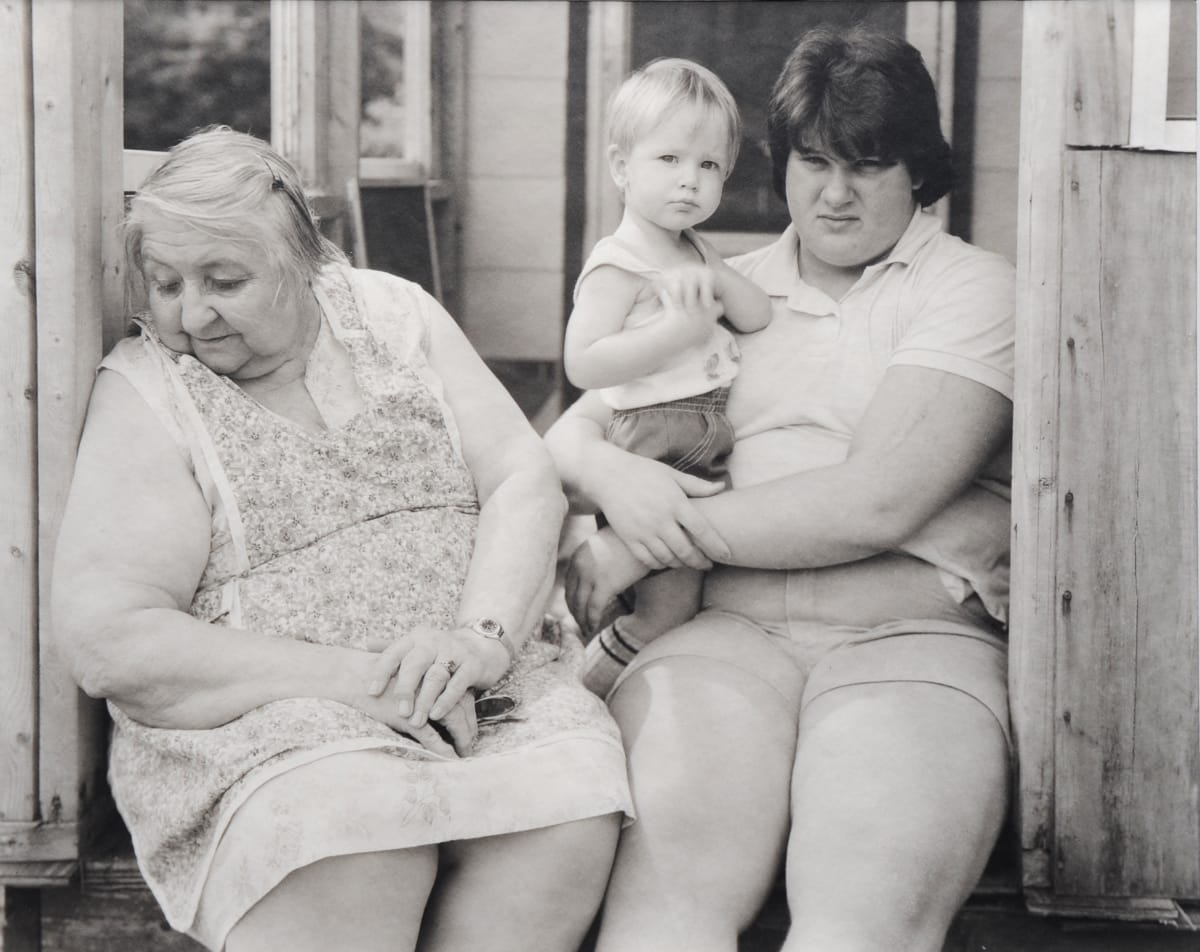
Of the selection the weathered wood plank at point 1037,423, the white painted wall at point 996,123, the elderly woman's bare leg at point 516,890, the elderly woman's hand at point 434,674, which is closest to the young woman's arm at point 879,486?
the weathered wood plank at point 1037,423

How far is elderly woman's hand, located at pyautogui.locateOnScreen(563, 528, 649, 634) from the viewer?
2.35 m

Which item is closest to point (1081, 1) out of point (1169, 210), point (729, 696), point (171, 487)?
point (1169, 210)

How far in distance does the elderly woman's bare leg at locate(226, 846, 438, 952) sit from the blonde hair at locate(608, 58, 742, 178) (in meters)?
1.25

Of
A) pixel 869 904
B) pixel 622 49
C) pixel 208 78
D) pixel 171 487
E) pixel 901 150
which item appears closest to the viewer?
pixel 869 904

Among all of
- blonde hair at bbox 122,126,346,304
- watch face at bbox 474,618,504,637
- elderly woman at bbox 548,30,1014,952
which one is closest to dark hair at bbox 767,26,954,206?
elderly woman at bbox 548,30,1014,952

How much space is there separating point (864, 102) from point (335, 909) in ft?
4.84

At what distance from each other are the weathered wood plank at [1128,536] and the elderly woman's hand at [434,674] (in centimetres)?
84

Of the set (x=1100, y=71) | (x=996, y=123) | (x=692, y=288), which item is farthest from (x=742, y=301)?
(x=996, y=123)

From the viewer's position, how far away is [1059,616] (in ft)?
6.82

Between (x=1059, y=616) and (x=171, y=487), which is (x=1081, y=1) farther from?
(x=171, y=487)

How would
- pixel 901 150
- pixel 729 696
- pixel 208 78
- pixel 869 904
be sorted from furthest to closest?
1. pixel 208 78
2. pixel 901 150
3. pixel 729 696
4. pixel 869 904

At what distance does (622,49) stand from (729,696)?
12.8ft

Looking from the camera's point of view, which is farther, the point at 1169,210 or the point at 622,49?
the point at 622,49

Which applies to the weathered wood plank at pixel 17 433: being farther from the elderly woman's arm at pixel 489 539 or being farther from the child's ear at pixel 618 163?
the child's ear at pixel 618 163
